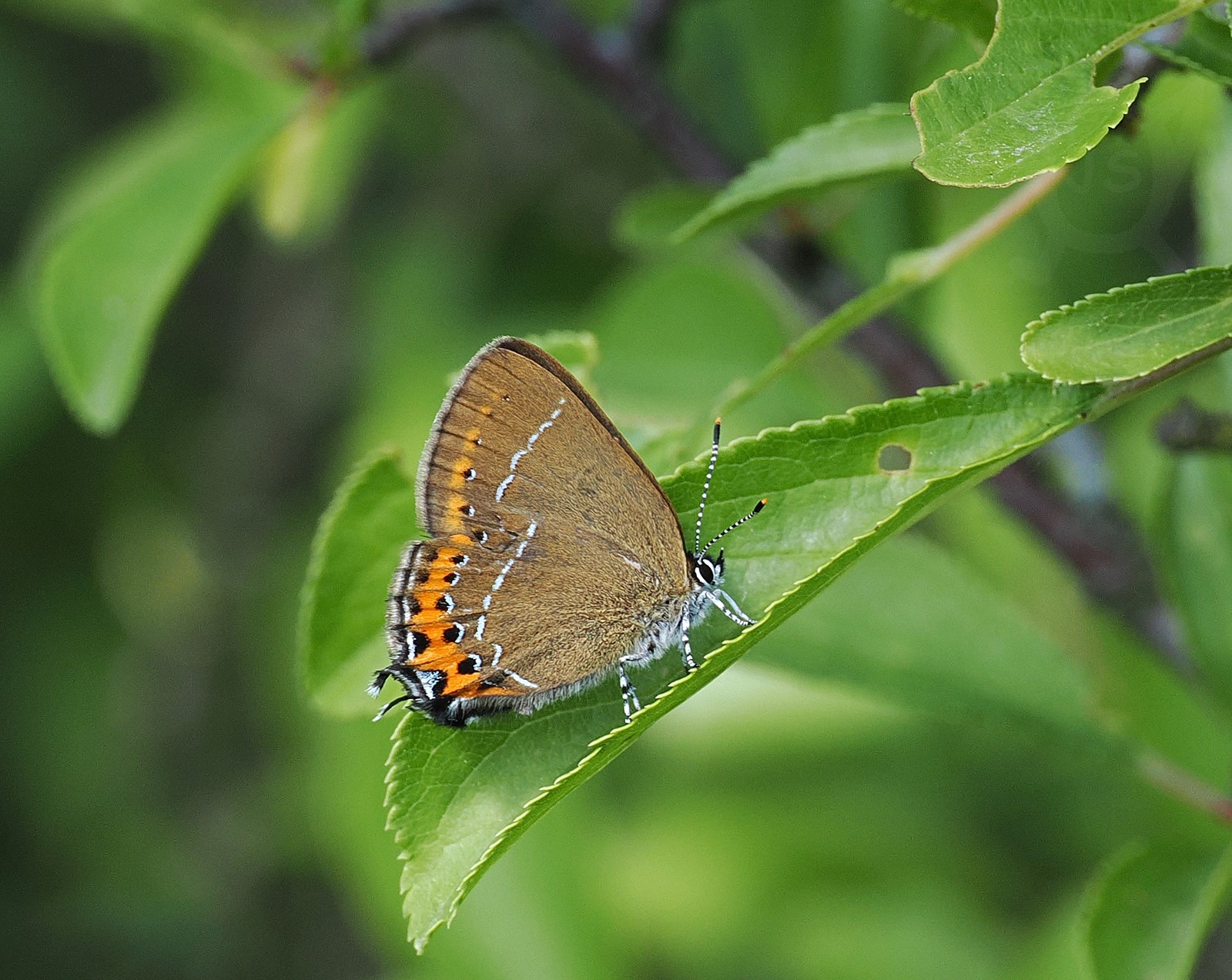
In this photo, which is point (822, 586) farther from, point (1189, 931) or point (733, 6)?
point (733, 6)

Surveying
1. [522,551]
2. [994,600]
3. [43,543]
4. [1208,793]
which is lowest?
[43,543]

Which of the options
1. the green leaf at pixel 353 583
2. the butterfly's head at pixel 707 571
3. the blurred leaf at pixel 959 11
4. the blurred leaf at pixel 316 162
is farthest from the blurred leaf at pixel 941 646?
the blurred leaf at pixel 316 162

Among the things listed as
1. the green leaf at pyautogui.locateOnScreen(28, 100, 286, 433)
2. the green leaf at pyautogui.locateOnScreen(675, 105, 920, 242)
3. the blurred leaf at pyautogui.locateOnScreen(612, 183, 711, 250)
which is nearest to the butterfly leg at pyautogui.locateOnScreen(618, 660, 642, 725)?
the green leaf at pyautogui.locateOnScreen(675, 105, 920, 242)

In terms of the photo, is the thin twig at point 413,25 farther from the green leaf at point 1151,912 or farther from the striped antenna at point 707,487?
the green leaf at point 1151,912

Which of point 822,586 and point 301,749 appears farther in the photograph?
point 301,749

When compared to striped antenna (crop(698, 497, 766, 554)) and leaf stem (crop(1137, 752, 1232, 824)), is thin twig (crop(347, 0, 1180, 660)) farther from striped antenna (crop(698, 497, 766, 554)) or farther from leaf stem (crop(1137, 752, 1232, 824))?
striped antenna (crop(698, 497, 766, 554))

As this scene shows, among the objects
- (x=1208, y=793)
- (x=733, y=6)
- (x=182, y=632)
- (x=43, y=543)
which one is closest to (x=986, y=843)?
(x=1208, y=793)

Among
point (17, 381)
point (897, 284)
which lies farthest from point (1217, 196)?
point (17, 381)
